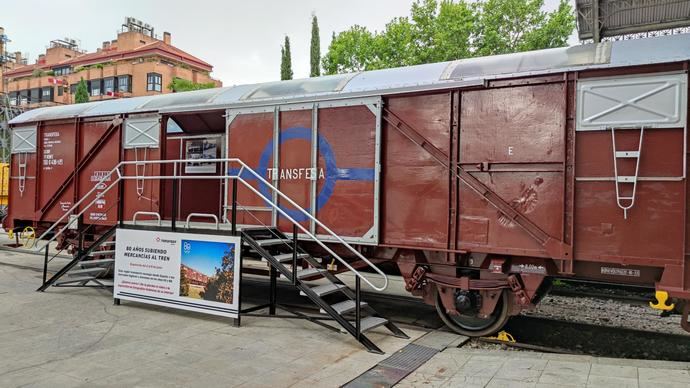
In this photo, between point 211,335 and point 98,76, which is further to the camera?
point 98,76

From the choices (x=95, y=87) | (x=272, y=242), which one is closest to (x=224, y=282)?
(x=272, y=242)

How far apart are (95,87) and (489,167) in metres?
55.2

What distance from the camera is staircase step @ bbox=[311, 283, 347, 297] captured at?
6375 mm

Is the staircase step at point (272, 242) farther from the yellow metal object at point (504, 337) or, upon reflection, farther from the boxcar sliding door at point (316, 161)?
the yellow metal object at point (504, 337)

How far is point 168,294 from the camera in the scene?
735 centimetres

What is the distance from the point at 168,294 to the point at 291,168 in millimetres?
2712

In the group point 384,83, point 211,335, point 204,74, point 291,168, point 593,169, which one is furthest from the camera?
point 204,74

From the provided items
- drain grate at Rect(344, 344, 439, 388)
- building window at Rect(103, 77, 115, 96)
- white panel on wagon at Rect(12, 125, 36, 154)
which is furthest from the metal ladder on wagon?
building window at Rect(103, 77, 115, 96)

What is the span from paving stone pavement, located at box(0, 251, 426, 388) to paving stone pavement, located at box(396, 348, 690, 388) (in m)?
0.77

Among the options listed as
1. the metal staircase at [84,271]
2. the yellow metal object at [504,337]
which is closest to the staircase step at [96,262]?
the metal staircase at [84,271]

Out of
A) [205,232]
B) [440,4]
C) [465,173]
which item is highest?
[440,4]

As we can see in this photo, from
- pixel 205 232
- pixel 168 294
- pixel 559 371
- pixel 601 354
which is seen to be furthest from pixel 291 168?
pixel 601 354

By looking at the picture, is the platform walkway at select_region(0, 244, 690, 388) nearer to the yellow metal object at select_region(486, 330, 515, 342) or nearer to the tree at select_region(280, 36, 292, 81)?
the yellow metal object at select_region(486, 330, 515, 342)

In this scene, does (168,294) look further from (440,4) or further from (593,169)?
(440,4)
